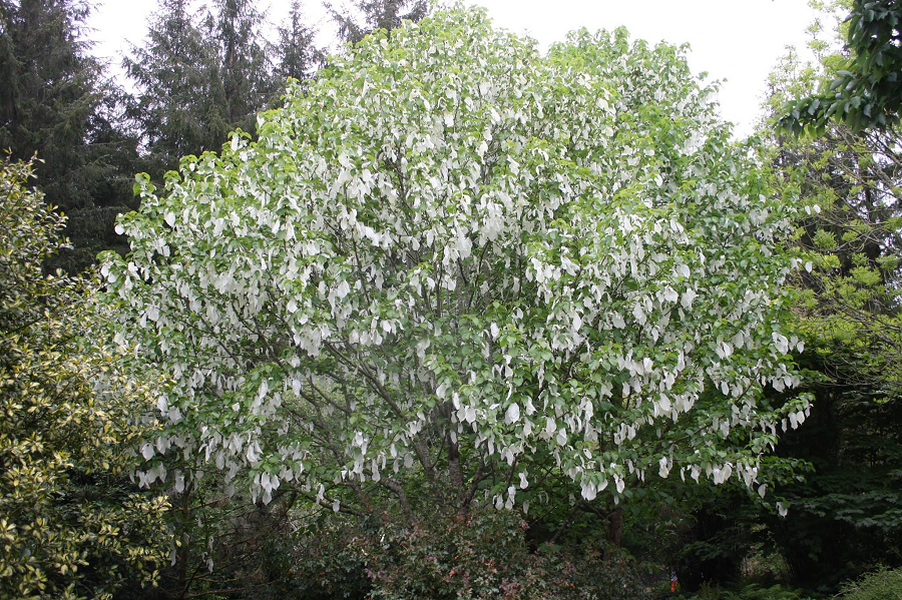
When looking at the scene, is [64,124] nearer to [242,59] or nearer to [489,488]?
[242,59]

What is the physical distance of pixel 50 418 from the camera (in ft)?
17.0

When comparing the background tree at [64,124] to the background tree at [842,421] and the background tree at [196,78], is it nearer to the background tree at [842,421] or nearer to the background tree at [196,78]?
the background tree at [196,78]

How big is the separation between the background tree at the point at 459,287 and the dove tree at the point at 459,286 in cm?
3

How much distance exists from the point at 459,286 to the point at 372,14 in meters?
16.6

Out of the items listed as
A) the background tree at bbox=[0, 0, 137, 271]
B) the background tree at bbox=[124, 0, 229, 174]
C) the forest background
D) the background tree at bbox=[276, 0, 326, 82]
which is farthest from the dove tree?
the background tree at bbox=[276, 0, 326, 82]

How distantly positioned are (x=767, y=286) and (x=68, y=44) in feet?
63.8

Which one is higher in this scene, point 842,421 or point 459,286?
point 459,286

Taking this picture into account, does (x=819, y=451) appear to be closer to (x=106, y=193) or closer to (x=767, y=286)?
(x=767, y=286)

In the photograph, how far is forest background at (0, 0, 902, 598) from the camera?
17.3 ft

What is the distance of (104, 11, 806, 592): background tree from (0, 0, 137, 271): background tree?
1041 centimetres

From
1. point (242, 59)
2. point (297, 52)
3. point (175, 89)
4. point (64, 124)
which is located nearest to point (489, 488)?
point (64, 124)

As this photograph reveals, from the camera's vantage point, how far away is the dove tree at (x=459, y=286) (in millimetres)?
6105

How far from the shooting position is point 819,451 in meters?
10.0

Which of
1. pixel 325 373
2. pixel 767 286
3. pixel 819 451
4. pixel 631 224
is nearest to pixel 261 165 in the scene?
pixel 325 373
